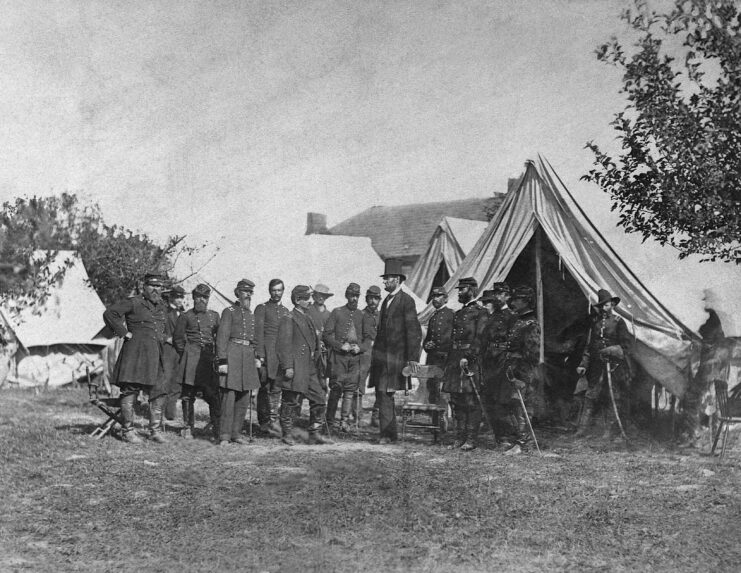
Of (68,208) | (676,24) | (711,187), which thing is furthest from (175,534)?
(68,208)

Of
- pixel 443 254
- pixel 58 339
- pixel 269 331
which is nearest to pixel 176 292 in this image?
pixel 269 331

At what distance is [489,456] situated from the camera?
7.83 metres

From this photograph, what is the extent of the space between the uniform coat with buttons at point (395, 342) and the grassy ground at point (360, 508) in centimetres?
81

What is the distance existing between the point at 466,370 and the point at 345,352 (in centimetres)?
224

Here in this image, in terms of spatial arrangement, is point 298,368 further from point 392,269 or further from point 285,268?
point 285,268

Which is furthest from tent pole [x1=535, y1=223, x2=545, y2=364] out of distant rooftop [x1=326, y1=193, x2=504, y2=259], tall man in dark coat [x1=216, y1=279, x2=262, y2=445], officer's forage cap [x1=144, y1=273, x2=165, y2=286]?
distant rooftop [x1=326, y1=193, x2=504, y2=259]

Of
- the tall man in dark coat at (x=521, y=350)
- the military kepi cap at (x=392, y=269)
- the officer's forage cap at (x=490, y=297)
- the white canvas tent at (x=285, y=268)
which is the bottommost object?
the tall man in dark coat at (x=521, y=350)

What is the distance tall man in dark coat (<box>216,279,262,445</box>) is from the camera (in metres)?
8.66

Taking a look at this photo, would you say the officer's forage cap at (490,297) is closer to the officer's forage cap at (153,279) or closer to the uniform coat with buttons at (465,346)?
the uniform coat with buttons at (465,346)

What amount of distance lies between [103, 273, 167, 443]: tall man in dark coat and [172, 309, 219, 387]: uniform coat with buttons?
440 millimetres

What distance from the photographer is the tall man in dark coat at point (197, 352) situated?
934 centimetres

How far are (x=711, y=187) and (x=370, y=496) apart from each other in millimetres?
4033

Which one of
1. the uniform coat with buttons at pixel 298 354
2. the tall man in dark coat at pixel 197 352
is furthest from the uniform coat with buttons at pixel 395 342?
the tall man in dark coat at pixel 197 352

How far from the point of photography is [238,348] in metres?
8.80
